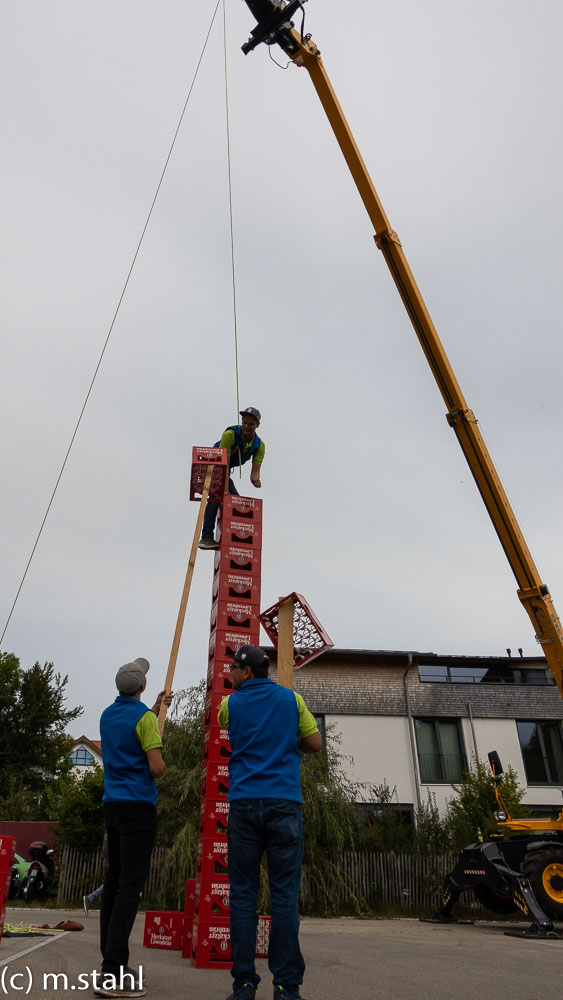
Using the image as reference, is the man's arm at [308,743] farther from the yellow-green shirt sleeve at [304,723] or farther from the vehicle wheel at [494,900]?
the vehicle wheel at [494,900]

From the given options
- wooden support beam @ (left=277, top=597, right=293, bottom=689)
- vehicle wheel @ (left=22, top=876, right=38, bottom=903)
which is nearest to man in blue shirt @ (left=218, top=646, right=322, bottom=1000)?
Result: wooden support beam @ (left=277, top=597, right=293, bottom=689)

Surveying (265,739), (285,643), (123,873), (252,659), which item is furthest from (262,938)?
(252,659)

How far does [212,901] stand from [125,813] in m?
2.00

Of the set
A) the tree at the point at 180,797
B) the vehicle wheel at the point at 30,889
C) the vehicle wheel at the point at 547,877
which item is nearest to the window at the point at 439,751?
the tree at the point at 180,797

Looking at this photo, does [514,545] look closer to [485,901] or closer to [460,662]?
[485,901]

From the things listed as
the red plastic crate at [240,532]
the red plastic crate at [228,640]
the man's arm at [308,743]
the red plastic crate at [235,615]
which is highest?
the red plastic crate at [240,532]

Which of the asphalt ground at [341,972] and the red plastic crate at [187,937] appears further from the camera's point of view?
the red plastic crate at [187,937]

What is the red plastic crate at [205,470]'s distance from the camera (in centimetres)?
743

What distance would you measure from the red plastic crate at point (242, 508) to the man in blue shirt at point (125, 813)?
243cm

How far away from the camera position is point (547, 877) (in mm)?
11219

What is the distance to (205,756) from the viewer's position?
6266mm

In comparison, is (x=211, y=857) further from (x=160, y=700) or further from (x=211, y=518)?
(x=211, y=518)

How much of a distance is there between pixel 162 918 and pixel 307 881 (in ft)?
35.1

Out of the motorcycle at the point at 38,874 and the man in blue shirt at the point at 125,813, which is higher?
the motorcycle at the point at 38,874
